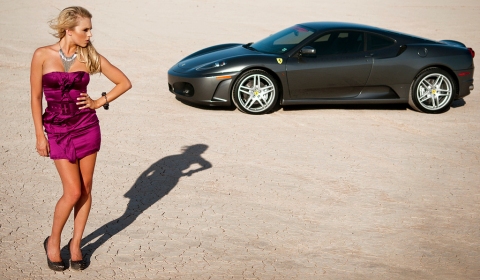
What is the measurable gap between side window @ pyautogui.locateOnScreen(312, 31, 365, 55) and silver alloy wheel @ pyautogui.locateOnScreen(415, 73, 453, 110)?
1.22 m

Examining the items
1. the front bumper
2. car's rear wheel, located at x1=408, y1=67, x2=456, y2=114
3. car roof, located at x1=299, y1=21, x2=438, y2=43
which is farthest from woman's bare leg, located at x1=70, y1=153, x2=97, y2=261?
car's rear wheel, located at x1=408, y1=67, x2=456, y2=114

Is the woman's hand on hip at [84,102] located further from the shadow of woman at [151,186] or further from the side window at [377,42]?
the side window at [377,42]

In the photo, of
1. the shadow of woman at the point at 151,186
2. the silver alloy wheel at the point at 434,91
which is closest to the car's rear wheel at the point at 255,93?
the shadow of woman at the point at 151,186

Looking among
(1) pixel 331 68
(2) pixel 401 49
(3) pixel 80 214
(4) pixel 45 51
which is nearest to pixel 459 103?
(2) pixel 401 49

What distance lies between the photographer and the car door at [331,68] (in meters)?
10.2

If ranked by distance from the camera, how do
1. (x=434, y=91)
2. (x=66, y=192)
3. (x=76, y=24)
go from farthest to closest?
(x=434, y=91) → (x=66, y=192) → (x=76, y=24)

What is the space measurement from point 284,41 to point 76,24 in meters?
6.41

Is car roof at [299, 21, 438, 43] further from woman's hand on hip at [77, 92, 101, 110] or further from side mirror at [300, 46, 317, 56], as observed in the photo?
woman's hand on hip at [77, 92, 101, 110]

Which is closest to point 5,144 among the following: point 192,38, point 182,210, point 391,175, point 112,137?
point 112,137

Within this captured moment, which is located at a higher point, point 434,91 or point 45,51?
point 45,51

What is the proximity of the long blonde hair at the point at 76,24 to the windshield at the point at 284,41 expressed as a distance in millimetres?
5878

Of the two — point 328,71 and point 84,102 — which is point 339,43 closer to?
point 328,71

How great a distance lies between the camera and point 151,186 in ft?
23.0

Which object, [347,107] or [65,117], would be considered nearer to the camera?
[65,117]
